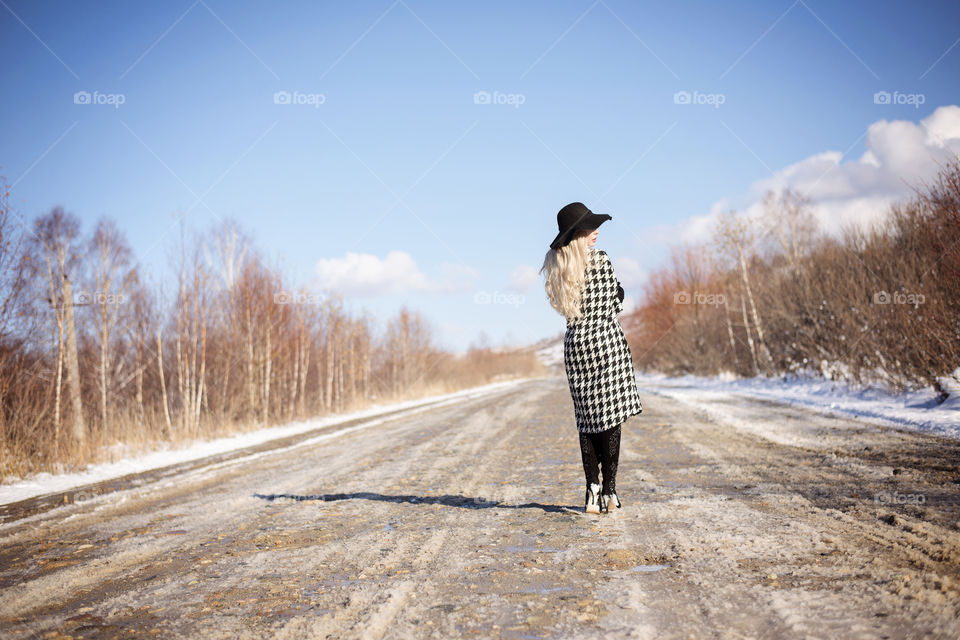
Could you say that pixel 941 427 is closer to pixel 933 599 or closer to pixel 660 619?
pixel 933 599

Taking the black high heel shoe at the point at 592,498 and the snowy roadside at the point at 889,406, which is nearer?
the black high heel shoe at the point at 592,498

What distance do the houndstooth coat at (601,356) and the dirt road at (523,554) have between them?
2.46 ft

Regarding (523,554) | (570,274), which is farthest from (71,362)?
(523,554)

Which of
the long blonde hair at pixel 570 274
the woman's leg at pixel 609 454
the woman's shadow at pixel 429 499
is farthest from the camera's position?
the woman's shadow at pixel 429 499

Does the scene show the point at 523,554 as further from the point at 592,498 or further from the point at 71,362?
the point at 71,362

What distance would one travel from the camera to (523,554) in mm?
3379

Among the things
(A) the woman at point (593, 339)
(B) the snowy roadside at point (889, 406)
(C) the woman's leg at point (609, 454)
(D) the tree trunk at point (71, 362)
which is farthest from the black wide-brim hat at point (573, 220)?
(D) the tree trunk at point (71, 362)

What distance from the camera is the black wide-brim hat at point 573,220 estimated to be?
4.30m

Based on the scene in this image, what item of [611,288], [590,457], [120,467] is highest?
[611,288]

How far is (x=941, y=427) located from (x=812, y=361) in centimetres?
1343

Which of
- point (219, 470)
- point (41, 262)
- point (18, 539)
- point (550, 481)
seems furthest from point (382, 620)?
point (41, 262)

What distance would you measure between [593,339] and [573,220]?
35.3 inches

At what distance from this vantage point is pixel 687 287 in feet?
148

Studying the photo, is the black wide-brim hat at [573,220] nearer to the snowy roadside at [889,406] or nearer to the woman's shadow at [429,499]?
the woman's shadow at [429,499]
